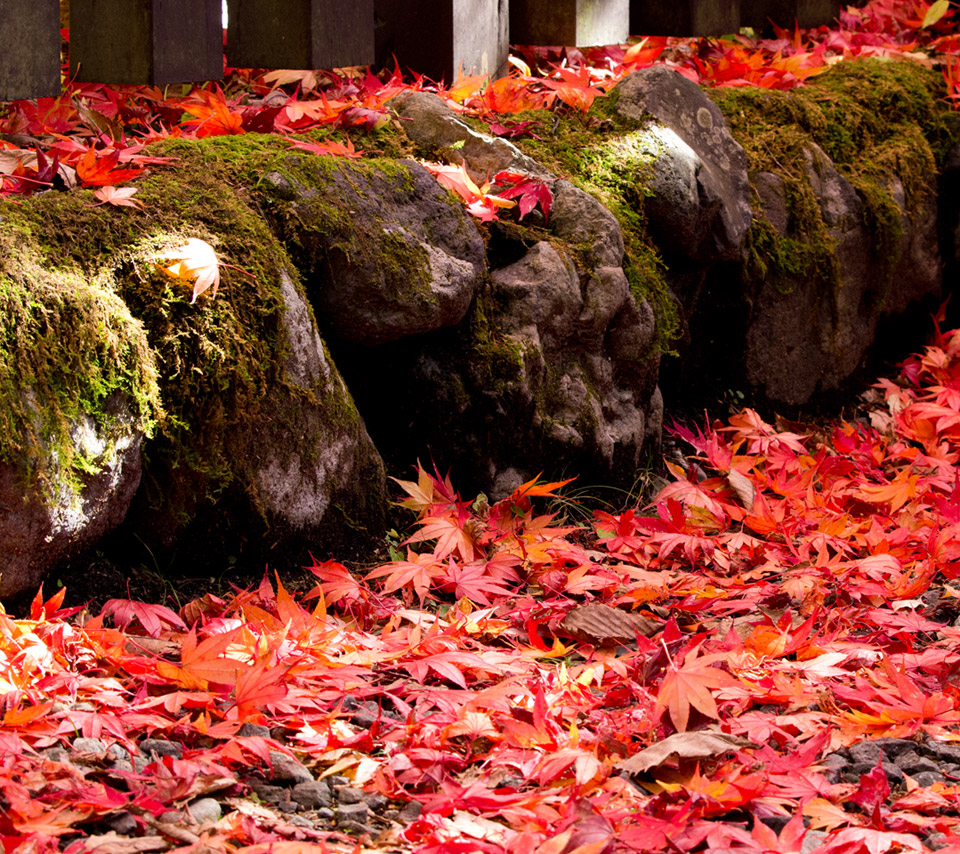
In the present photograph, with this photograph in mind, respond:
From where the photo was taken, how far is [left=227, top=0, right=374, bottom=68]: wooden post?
294cm

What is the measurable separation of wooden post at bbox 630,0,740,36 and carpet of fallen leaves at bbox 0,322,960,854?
7.61ft

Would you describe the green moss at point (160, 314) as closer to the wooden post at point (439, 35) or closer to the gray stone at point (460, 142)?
the gray stone at point (460, 142)

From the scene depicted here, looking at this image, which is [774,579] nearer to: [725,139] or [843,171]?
[725,139]

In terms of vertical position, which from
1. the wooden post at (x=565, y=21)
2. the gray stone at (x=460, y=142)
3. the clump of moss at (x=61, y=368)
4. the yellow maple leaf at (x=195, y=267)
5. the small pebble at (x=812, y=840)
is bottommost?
the small pebble at (x=812, y=840)

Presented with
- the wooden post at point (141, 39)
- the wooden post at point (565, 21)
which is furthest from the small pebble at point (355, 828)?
the wooden post at point (565, 21)

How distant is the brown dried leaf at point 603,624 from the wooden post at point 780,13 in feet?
11.5

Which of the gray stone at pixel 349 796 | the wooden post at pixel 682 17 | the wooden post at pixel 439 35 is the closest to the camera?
the gray stone at pixel 349 796

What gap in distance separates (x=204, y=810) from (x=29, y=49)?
1.74 m

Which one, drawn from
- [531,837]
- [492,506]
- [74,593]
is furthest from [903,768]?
[74,593]

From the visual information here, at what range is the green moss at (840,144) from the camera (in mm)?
3764

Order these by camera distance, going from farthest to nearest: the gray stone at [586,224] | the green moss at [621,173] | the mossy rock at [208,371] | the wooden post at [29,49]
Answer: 1. the green moss at [621,173]
2. the gray stone at [586,224]
3. the wooden post at [29,49]
4. the mossy rock at [208,371]

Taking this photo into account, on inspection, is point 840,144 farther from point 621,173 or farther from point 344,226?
point 344,226

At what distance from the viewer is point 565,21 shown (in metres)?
3.70

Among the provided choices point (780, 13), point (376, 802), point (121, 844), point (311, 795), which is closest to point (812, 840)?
point (376, 802)
